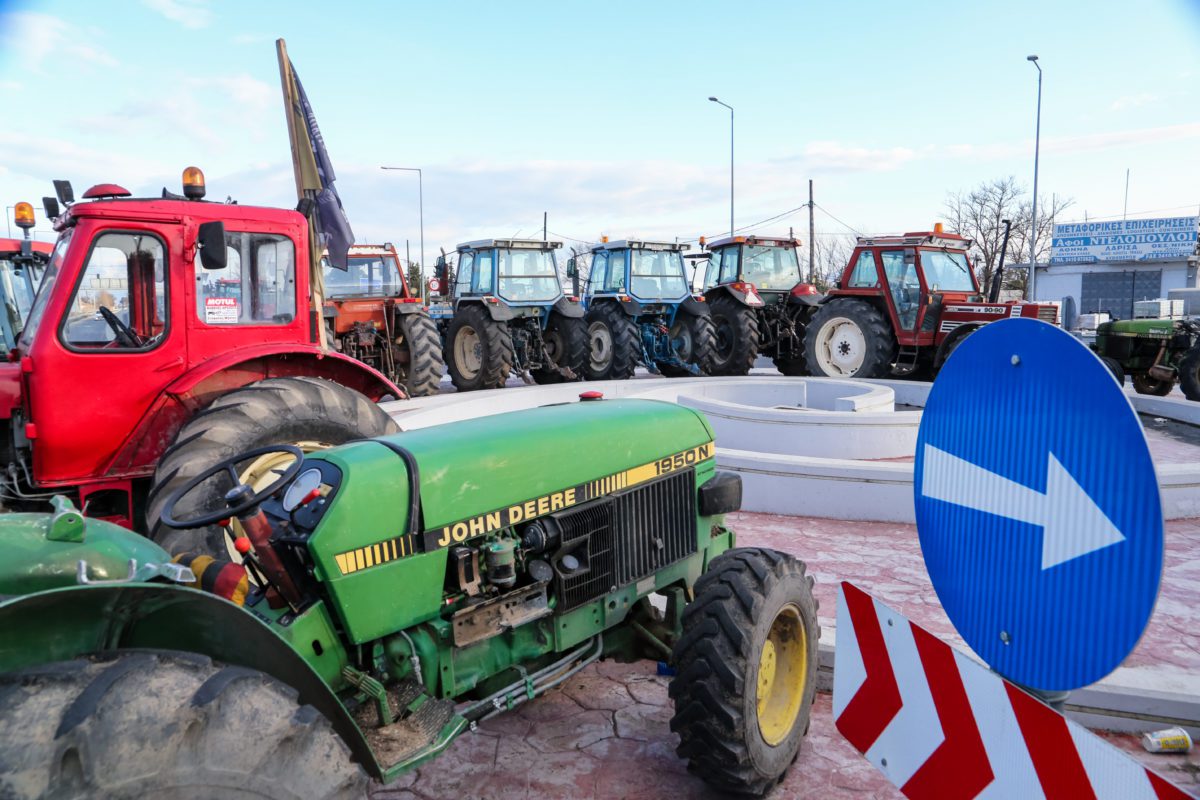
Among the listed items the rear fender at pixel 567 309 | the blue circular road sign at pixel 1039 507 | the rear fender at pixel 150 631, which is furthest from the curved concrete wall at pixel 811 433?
the rear fender at pixel 150 631

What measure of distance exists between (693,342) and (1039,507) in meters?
13.3

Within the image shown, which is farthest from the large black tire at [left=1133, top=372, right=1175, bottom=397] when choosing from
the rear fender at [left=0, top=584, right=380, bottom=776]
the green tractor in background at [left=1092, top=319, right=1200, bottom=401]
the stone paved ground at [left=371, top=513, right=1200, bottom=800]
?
the rear fender at [left=0, top=584, right=380, bottom=776]

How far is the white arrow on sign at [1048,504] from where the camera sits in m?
1.26

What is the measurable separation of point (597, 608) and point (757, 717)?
0.66 metres

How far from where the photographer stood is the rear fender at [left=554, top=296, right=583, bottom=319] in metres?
13.7

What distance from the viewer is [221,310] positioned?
16.4 ft

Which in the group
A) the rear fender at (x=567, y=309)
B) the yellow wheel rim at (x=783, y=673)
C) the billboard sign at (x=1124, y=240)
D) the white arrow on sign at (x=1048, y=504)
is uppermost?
the billboard sign at (x=1124, y=240)

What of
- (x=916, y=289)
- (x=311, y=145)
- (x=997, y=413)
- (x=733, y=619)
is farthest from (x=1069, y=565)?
(x=916, y=289)

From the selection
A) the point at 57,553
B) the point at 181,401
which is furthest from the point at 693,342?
the point at 57,553

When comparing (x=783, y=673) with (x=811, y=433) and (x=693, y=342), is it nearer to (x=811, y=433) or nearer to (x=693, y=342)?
(x=811, y=433)

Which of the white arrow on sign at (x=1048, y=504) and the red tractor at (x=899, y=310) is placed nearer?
the white arrow on sign at (x=1048, y=504)

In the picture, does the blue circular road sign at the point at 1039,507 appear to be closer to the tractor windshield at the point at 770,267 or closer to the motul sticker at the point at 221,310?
the motul sticker at the point at 221,310

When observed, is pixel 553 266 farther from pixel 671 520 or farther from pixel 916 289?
pixel 671 520

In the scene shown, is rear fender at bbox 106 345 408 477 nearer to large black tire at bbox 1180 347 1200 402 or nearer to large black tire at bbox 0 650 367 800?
large black tire at bbox 0 650 367 800
